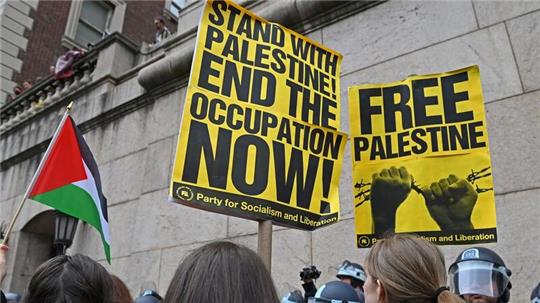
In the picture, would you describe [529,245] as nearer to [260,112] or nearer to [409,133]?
[409,133]

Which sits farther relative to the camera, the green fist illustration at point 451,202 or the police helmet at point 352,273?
the police helmet at point 352,273

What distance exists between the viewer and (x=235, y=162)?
10.7 feet

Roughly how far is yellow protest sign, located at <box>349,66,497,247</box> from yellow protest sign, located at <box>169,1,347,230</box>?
25 cm

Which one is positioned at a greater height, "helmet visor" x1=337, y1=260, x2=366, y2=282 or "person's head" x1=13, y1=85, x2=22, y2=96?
"person's head" x1=13, y1=85, x2=22, y2=96

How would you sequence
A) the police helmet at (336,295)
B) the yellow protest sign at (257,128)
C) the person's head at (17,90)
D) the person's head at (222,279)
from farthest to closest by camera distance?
the person's head at (17,90), the yellow protest sign at (257,128), the police helmet at (336,295), the person's head at (222,279)

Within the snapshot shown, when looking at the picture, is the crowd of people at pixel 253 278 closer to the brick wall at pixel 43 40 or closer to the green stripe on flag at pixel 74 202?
the green stripe on flag at pixel 74 202

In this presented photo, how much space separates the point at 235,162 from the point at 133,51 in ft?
23.1

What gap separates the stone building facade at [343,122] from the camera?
4.23m

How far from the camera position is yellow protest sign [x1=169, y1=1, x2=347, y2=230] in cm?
314

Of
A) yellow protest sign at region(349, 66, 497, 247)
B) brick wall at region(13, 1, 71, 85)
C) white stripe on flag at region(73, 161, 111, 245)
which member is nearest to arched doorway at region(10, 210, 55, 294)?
white stripe on flag at region(73, 161, 111, 245)

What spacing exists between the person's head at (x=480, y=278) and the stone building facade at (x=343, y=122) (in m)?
1.19

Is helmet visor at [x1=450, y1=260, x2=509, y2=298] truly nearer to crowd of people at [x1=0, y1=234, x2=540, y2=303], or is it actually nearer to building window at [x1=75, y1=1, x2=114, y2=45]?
crowd of people at [x1=0, y1=234, x2=540, y2=303]

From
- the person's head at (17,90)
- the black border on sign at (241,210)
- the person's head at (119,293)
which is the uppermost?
A: the person's head at (17,90)

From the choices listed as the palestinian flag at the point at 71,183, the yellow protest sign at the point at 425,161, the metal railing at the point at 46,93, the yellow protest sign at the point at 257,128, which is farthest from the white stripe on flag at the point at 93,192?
the metal railing at the point at 46,93
